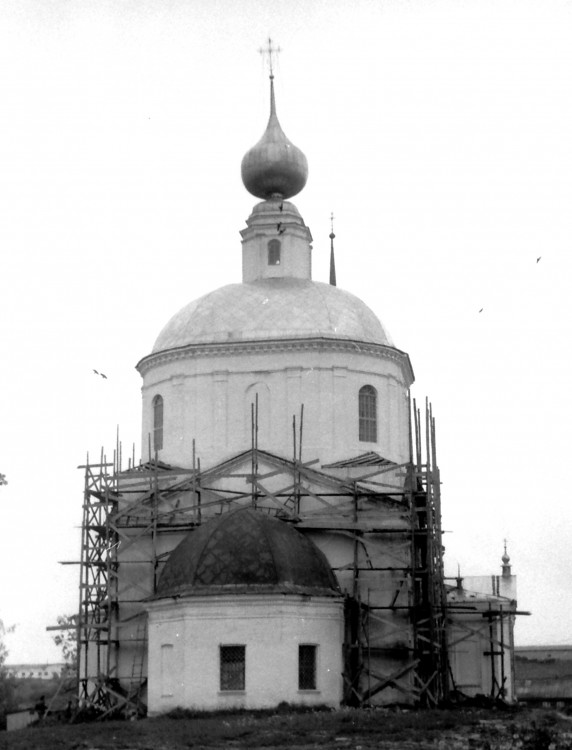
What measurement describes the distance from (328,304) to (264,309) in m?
1.59

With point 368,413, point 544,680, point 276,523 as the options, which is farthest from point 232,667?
point 544,680

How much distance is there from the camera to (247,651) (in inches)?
1057

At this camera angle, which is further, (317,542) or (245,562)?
(317,542)

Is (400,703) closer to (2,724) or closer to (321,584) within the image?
(321,584)

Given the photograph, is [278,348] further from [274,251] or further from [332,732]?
[332,732]

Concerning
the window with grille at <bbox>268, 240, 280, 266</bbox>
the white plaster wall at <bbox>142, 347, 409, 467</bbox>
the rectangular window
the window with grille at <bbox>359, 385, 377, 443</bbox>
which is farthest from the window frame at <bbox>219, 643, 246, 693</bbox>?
the window with grille at <bbox>268, 240, 280, 266</bbox>

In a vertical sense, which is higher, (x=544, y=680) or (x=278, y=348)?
(x=278, y=348)

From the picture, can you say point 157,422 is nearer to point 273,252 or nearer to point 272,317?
point 272,317

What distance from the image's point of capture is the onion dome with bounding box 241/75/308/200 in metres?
37.9

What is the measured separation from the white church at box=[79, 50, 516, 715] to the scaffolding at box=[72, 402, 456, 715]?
5cm

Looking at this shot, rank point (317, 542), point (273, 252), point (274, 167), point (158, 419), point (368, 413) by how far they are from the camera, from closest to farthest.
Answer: point (317, 542) → point (368, 413) → point (158, 419) → point (273, 252) → point (274, 167)

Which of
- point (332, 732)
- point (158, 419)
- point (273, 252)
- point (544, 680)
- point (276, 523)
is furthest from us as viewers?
point (544, 680)

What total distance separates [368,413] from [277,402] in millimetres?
2237

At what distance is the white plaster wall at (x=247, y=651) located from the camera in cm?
2666
